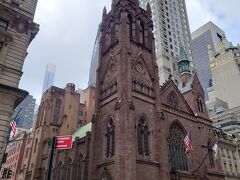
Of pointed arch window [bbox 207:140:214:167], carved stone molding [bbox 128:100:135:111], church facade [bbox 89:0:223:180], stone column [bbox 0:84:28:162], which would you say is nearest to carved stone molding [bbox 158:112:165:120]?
church facade [bbox 89:0:223:180]

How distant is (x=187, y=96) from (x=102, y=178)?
2184cm

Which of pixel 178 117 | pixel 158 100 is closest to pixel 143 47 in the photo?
pixel 158 100

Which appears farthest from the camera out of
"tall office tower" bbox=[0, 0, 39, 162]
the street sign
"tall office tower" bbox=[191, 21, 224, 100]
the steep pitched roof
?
"tall office tower" bbox=[191, 21, 224, 100]

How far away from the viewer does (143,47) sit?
4128cm

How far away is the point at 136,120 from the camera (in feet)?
111

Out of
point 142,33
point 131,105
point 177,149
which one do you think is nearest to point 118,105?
point 131,105

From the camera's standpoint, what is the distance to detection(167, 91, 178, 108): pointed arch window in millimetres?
41094

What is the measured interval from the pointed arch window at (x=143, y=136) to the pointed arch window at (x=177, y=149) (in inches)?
161

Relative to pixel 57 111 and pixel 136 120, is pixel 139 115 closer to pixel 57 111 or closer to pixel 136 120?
pixel 136 120

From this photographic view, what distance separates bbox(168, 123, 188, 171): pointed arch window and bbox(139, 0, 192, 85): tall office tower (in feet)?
158

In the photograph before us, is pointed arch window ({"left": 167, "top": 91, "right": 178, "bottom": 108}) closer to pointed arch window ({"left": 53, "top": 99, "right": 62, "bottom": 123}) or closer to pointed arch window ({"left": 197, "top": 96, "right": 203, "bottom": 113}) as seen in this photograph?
pointed arch window ({"left": 197, "top": 96, "right": 203, "bottom": 113})

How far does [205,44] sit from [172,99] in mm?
148449

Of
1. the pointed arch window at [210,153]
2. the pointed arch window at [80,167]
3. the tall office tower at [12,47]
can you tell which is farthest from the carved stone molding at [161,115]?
the tall office tower at [12,47]

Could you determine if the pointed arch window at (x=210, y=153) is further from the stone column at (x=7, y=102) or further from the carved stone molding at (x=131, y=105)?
the stone column at (x=7, y=102)
